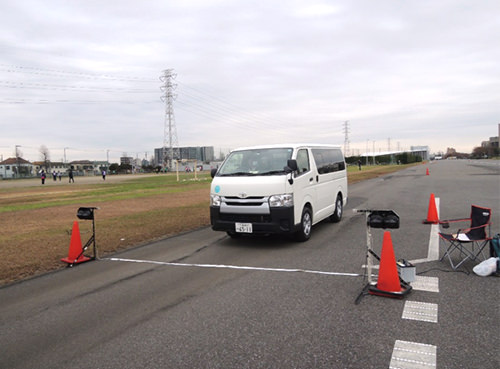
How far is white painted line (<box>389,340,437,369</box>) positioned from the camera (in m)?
3.05

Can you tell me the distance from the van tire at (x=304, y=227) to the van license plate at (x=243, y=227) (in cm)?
107

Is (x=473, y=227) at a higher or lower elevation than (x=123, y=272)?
higher

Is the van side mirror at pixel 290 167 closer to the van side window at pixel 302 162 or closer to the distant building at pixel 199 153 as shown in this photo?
the van side window at pixel 302 162

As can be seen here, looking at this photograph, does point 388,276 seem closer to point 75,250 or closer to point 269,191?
point 269,191

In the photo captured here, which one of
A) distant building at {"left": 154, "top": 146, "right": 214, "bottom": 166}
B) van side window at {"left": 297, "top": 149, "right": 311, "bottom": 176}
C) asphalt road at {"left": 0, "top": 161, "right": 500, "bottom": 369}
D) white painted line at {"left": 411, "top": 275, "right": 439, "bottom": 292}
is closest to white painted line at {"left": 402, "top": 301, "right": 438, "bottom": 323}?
asphalt road at {"left": 0, "top": 161, "right": 500, "bottom": 369}

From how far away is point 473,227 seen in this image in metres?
6.15

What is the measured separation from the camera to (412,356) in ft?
10.5

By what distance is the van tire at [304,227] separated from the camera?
25.2ft

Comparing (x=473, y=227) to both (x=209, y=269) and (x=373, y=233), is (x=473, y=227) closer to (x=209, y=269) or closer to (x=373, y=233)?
(x=373, y=233)

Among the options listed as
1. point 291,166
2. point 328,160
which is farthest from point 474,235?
point 328,160

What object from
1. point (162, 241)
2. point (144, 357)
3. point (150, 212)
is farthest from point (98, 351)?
point (150, 212)

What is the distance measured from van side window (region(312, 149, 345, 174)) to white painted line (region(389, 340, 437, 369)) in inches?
229

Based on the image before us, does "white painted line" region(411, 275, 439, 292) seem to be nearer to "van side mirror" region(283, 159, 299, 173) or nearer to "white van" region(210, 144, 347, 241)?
"white van" region(210, 144, 347, 241)

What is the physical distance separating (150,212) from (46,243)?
5262 mm
